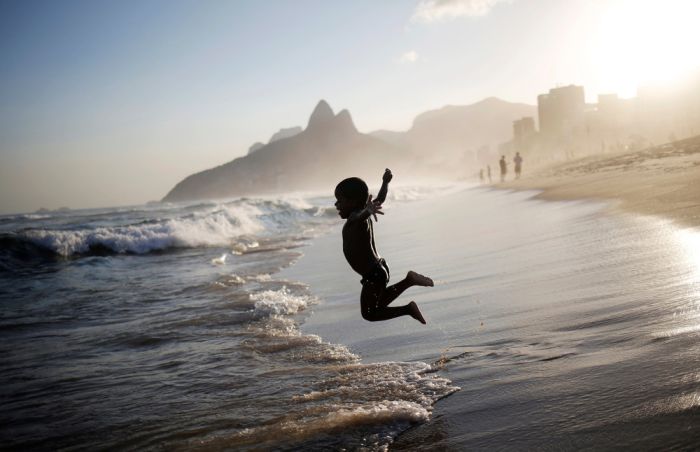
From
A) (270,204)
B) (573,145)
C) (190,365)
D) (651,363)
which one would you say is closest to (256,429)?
(190,365)

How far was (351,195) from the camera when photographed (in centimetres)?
439

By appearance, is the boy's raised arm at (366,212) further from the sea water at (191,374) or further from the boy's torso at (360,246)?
the sea water at (191,374)

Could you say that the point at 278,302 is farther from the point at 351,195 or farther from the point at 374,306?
the point at 351,195

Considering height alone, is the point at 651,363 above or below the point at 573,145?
below

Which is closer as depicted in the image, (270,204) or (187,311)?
(187,311)

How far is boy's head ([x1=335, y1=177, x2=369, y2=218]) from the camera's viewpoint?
438 centimetres

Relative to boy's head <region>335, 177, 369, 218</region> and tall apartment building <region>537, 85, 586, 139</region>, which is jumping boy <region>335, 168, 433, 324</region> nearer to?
boy's head <region>335, 177, 369, 218</region>

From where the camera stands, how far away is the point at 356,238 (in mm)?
4387

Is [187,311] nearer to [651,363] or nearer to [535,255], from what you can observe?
[535,255]

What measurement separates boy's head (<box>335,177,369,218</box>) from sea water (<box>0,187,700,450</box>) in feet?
4.79

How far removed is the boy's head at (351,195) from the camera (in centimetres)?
438

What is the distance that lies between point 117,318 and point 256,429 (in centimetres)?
556

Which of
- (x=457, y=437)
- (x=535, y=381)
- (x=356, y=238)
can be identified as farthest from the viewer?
(x=356, y=238)

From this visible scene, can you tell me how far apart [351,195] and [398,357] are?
1595 millimetres
